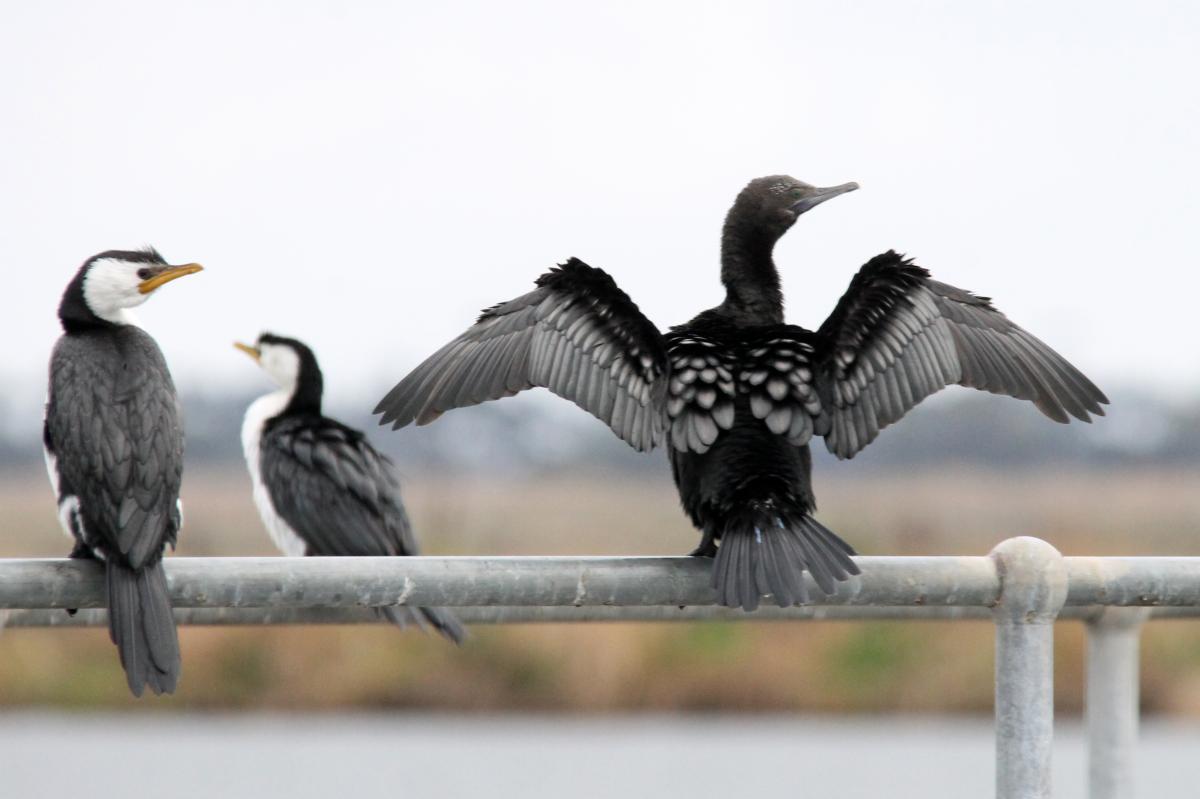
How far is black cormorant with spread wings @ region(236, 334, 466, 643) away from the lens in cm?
652

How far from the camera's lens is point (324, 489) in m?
6.58

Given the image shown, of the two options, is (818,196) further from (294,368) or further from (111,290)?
(294,368)

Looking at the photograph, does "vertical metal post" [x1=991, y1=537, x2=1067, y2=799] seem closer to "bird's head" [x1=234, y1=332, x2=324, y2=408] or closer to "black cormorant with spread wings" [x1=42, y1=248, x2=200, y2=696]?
"black cormorant with spread wings" [x1=42, y1=248, x2=200, y2=696]

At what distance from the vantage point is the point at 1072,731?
14.4 m

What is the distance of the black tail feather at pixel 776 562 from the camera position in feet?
8.79

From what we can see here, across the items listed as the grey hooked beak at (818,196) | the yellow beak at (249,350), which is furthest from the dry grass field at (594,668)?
the grey hooked beak at (818,196)

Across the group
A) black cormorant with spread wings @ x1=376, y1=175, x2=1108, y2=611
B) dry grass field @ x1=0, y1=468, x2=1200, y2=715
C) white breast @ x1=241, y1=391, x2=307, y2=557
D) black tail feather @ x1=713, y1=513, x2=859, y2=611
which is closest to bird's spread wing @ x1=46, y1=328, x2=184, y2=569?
black cormorant with spread wings @ x1=376, y1=175, x2=1108, y2=611

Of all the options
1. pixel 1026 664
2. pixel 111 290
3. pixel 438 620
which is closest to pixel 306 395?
pixel 438 620

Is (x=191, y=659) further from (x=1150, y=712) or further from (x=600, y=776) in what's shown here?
(x=1150, y=712)

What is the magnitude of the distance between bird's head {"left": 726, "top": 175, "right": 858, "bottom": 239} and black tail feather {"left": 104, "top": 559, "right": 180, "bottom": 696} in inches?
76.6

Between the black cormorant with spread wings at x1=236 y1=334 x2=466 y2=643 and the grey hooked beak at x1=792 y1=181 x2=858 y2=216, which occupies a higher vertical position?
the grey hooked beak at x1=792 y1=181 x2=858 y2=216

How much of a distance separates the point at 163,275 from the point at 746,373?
4.97 ft

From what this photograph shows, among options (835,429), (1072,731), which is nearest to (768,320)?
(835,429)

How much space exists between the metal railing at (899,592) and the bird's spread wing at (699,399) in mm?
661
